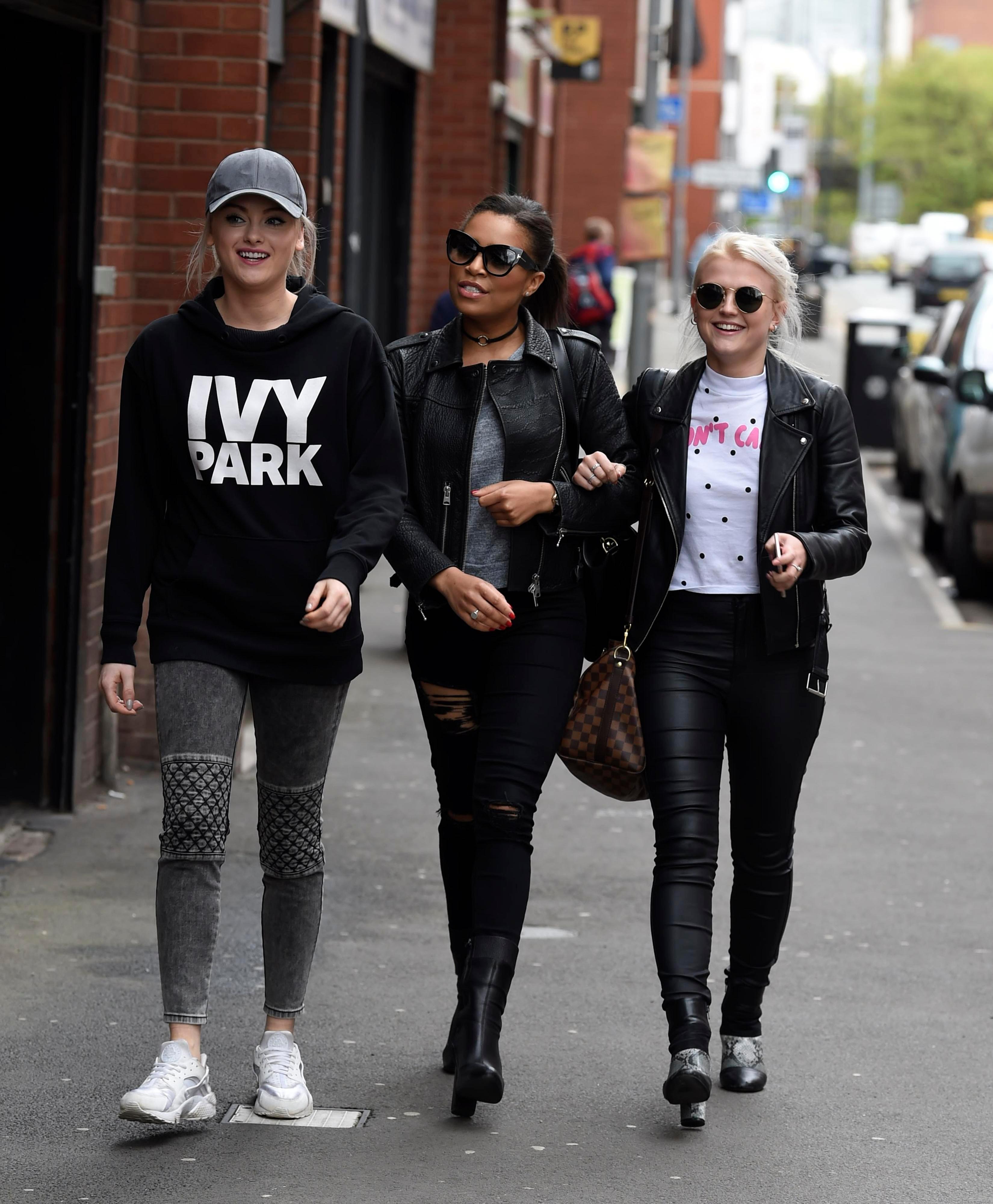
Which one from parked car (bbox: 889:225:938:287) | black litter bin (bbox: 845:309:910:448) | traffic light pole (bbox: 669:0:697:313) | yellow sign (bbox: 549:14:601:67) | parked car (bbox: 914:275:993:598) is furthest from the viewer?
parked car (bbox: 889:225:938:287)

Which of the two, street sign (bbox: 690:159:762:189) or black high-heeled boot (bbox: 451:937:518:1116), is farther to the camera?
street sign (bbox: 690:159:762:189)

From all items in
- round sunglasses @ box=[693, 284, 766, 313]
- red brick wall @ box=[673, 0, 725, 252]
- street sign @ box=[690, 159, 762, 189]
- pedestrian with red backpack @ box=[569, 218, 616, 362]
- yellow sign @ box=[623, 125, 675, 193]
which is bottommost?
round sunglasses @ box=[693, 284, 766, 313]

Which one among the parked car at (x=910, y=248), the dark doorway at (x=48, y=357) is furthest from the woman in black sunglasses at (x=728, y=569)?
the parked car at (x=910, y=248)

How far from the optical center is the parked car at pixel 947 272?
53.7 meters

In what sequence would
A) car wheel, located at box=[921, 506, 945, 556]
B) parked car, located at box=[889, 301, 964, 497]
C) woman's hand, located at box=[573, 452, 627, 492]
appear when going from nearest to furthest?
1. woman's hand, located at box=[573, 452, 627, 492]
2. car wheel, located at box=[921, 506, 945, 556]
3. parked car, located at box=[889, 301, 964, 497]

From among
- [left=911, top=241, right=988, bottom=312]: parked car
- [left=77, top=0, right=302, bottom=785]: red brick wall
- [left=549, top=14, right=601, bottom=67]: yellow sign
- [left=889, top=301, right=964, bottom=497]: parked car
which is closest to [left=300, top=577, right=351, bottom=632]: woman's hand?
[left=77, top=0, right=302, bottom=785]: red brick wall

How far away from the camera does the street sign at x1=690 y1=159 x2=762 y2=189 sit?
24.5m

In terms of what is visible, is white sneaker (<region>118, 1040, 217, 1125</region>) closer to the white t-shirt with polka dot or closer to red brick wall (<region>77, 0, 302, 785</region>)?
the white t-shirt with polka dot

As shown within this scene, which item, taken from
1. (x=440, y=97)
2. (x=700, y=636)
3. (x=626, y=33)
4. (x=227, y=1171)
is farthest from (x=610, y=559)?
(x=626, y=33)

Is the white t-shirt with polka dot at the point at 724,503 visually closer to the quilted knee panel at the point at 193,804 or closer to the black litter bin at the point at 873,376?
the quilted knee panel at the point at 193,804

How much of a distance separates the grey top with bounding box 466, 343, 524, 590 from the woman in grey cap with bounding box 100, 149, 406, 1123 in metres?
0.20

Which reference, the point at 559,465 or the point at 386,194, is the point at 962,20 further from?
the point at 559,465

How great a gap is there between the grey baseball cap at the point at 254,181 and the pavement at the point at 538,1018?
1.54 meters

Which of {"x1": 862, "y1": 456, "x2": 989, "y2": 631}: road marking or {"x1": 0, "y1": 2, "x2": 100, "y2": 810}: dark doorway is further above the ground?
{"x1": 0, "y1": 2, "x2": 100, "y2": 810}: dark doorway
